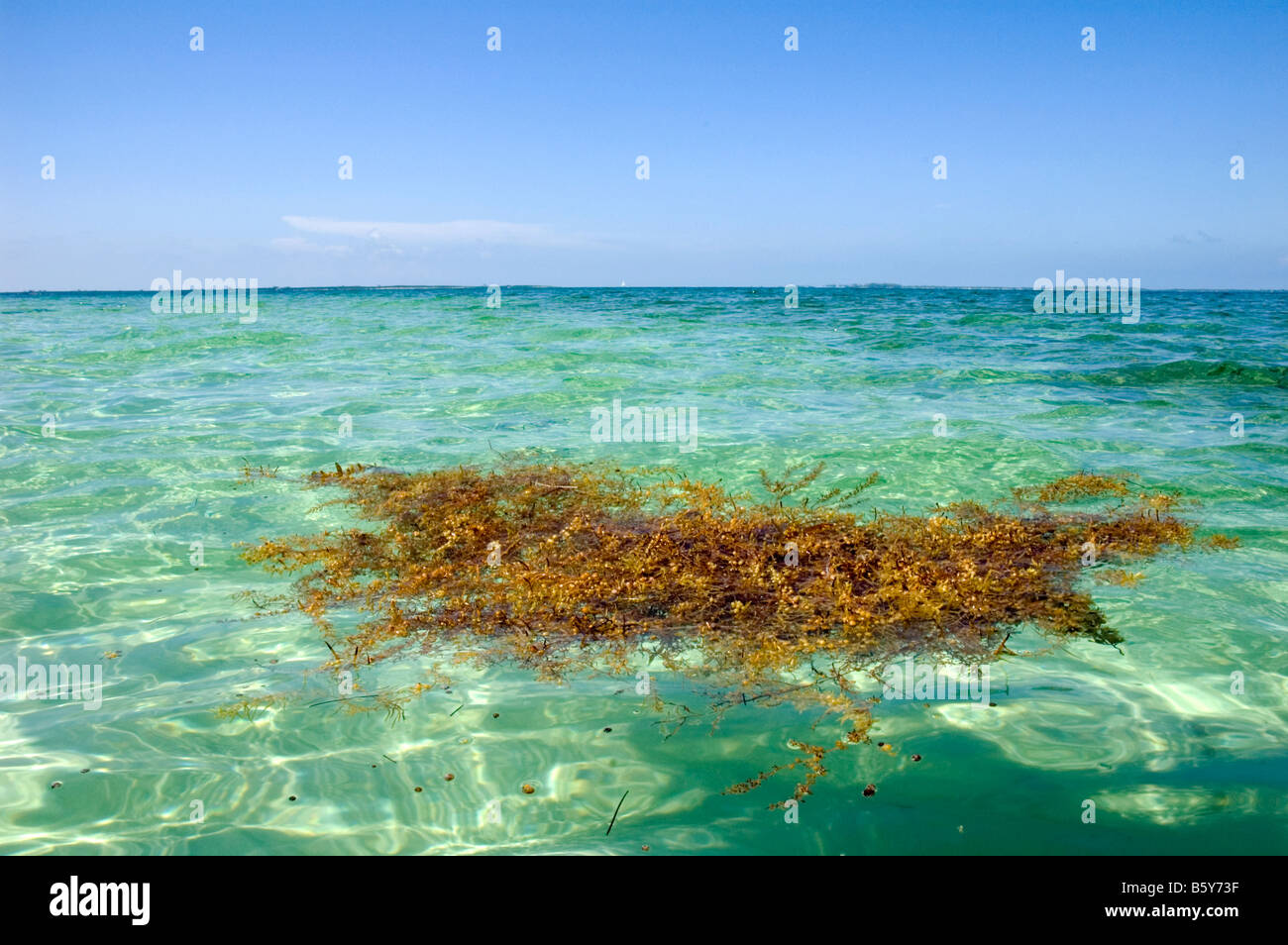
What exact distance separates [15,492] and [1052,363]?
18.8 m

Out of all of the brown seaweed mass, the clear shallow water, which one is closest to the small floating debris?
the clear shallow water

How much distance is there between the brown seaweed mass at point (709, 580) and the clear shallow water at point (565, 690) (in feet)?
0.85

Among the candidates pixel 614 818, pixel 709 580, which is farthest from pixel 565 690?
pixel 709 580

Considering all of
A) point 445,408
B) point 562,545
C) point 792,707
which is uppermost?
point 445,408

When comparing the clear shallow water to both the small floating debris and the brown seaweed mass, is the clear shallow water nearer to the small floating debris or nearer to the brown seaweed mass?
the small floating debris

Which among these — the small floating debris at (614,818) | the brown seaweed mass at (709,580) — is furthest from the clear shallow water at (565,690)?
the brown seaweed mass at (709,580)

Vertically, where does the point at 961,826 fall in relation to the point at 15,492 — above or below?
below

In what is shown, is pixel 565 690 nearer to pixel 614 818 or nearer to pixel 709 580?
pixel 614 818

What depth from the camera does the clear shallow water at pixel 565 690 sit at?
342 centimetres
